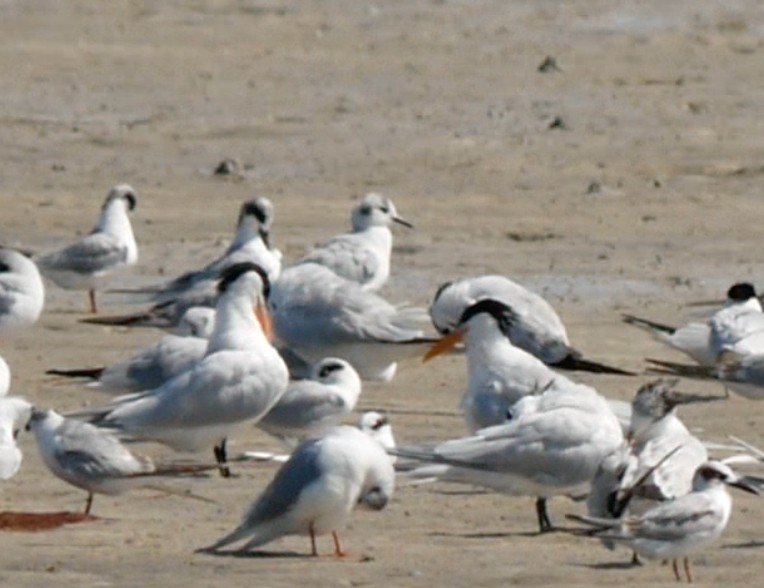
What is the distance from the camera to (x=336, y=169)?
19.8 meters

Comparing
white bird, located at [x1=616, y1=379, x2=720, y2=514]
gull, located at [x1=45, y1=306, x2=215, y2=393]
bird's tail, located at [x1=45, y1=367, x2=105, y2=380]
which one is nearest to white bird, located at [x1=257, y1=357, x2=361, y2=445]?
gull, located at [x1=45, y1=306, x2=215, y2=393]

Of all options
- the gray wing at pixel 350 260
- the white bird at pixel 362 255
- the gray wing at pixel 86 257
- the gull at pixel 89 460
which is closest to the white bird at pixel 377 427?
the gull at pixel 89 460

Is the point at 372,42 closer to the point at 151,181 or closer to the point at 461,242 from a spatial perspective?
the point at 151,181

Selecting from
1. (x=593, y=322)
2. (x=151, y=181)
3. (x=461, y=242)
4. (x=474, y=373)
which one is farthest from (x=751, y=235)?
(x=474, y=373)

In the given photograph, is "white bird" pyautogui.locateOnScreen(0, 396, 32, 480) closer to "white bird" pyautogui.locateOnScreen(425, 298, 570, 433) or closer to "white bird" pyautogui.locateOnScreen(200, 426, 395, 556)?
"white bird" pyautogui.locateOnScreen(200, 426, 395, 556)

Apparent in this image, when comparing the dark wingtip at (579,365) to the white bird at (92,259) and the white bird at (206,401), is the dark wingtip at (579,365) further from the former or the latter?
the white bird at (92,259)

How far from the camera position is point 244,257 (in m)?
15.0

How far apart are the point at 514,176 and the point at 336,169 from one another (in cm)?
119

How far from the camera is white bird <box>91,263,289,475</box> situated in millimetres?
11195

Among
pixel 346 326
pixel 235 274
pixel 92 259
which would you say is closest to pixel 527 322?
pixel 346 326

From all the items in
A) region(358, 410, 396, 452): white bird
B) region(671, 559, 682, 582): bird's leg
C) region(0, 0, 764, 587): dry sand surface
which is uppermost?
region(671, 559, 682, 582): bird's leg

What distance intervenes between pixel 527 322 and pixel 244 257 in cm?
219

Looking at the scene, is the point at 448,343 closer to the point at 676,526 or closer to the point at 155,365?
the point at 155,365

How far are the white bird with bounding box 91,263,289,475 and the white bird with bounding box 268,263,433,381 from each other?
6.74ft
